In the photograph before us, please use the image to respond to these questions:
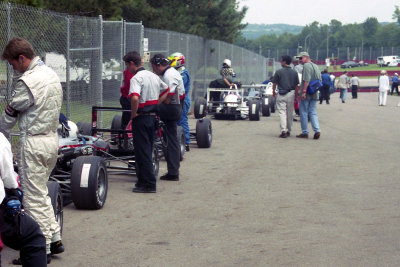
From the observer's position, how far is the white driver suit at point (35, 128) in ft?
19.2

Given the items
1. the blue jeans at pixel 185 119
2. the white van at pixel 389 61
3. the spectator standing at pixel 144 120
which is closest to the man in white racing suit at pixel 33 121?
the spectator standing at pixel 144 120

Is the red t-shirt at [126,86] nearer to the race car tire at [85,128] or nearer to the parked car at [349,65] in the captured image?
the race car tire at [85,128]

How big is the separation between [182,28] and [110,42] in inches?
Answer: 601

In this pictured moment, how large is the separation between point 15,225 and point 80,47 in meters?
9.72

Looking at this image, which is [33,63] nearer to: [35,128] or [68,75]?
[35,128]

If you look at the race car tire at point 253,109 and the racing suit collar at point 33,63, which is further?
the race car tire at point 253,109

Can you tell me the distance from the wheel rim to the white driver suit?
2.15 metres

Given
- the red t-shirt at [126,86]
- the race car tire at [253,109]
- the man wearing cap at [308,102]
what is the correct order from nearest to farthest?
the red t-shirt at [126,86] → the man wearing cap at [308,102] → the race car tire at [253,109]

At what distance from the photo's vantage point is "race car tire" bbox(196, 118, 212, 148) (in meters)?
13.9

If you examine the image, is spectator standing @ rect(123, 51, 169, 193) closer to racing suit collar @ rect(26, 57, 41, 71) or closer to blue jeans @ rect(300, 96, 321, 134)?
racing suit collar @ rect(26, 57, 41, 71)

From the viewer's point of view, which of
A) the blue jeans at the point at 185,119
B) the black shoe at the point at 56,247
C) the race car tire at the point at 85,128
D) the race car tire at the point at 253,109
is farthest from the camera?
the race car tire at the point at 253,109

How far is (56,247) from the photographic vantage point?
626cm

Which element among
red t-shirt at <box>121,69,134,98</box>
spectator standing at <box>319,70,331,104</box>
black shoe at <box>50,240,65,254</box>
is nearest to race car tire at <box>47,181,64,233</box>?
black shoe at <box>50,240,65,254</box>

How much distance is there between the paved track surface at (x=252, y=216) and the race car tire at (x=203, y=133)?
0.48 m
